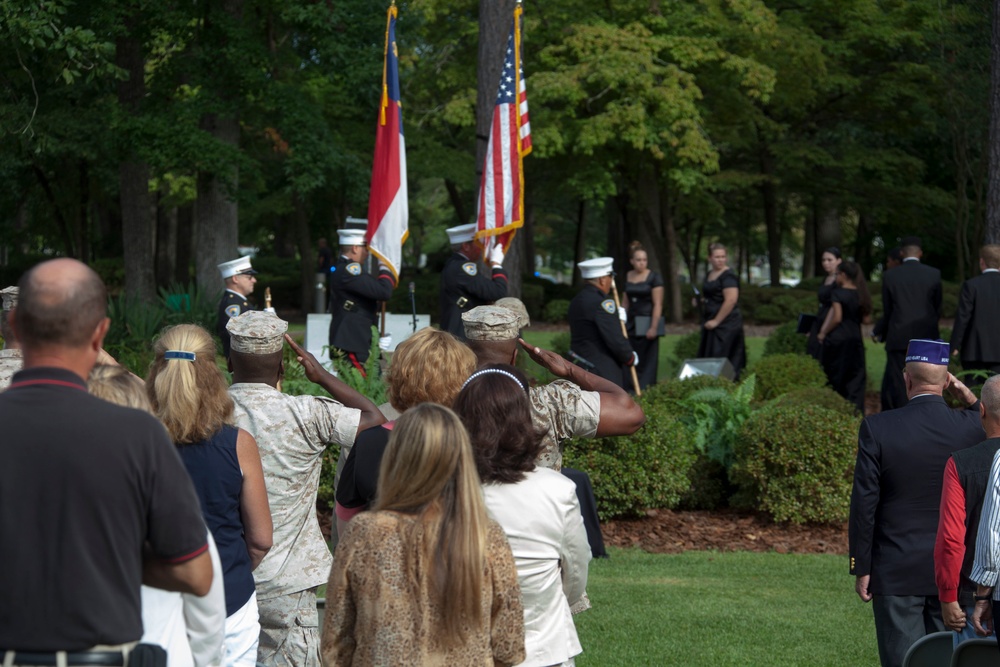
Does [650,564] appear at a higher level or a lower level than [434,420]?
lower

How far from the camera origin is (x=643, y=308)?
13.8 metres

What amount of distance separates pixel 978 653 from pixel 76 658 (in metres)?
2.97

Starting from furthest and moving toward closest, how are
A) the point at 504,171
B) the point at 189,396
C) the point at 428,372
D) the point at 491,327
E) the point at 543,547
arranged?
the point at 504,171
the point at 491,327
the point at 428,372
the point at 189,396
the point at 543,547

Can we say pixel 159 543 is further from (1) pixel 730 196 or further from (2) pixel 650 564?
(1) pixel 730 196

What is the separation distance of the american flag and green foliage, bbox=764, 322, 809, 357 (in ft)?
18.7

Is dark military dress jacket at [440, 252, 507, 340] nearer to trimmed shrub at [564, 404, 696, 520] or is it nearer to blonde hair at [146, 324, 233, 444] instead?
trimmed shrub at [564, 404, 696, 520]

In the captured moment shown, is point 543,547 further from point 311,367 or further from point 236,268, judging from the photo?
point 236,268

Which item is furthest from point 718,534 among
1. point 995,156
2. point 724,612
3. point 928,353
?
point 995,156

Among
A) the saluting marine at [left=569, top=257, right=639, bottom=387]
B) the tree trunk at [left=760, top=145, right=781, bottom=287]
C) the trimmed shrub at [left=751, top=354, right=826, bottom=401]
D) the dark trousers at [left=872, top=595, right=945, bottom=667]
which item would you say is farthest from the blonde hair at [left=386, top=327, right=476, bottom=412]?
the tree trunk at [left=760, top=145, right=781, bottom=287]

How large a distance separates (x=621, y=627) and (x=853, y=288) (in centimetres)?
765

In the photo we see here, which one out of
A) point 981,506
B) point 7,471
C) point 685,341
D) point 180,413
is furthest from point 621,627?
point 685,341

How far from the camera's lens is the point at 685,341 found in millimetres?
16672

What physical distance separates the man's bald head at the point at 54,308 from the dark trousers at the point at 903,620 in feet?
12.0

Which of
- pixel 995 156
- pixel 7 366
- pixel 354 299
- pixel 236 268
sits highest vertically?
pixel 995 156
